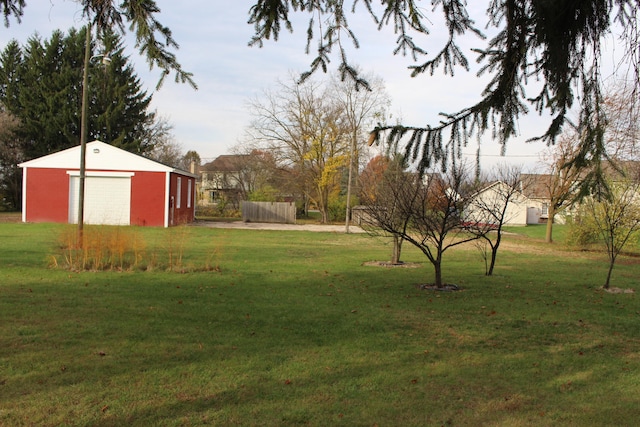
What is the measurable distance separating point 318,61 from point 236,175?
48148 mm

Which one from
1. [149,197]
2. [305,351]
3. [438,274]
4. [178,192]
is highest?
[178,192]

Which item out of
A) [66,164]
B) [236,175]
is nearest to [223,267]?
[66,164]

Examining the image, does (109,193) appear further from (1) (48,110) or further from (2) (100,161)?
(1) (48,110)

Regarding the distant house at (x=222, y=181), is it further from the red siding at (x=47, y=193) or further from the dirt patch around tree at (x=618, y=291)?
the dirt patch around tree at (x=618, y=291)

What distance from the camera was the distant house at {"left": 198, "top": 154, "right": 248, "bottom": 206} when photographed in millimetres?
46309

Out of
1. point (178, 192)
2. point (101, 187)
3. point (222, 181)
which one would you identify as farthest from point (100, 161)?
point (222, 181)

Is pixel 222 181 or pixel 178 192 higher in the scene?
pixel 222 181

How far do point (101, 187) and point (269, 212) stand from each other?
13.4 meters

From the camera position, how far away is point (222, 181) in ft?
169

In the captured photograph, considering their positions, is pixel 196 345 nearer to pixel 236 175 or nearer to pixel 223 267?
pixel 223 267

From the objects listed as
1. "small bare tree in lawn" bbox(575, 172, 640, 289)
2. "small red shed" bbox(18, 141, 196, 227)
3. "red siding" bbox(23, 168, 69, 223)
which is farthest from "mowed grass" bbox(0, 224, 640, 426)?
"red siding" bbox(23, 168, 69, 223)

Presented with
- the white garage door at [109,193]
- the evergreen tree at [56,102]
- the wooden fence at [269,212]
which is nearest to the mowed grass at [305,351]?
the white garage door at [109,193]

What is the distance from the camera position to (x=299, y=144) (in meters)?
38.2

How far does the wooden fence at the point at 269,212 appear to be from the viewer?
37125mm
